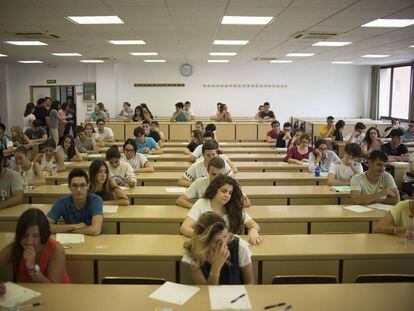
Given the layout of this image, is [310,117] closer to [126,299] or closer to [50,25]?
[50,25]

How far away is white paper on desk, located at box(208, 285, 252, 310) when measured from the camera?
2213mm

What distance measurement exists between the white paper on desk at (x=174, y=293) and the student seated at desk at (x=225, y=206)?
81 cm

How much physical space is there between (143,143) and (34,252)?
5.67m

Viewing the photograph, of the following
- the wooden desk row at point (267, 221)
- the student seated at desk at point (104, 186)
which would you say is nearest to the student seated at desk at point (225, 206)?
the wooden desk row at point (267, 221)

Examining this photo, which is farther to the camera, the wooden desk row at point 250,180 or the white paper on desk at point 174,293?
the wooden desk row at point 250,180

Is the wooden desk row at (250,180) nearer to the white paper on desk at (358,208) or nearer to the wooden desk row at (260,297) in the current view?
the white paper on desk at (358,208)

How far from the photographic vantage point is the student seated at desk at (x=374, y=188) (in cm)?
430

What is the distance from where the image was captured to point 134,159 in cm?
616

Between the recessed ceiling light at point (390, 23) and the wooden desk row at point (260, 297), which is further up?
the recessed ceiling light at point (390, 23)

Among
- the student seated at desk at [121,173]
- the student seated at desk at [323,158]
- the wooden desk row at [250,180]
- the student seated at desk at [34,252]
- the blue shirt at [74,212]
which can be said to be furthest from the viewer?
the student seated at desk at [323,158]

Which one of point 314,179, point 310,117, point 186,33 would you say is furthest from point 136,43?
point 310,117

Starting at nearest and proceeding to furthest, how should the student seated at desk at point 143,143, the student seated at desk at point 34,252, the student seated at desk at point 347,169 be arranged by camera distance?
the student seated at desk at point 34,252 < the student seated at desk at point 347,169 < the student seated at desk at point 143,143

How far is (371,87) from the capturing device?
16141 millimetres

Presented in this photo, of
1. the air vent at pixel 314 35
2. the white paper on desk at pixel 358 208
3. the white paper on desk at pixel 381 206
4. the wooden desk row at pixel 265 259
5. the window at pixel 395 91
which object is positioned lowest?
the wooden desk row at pixel 265 259
